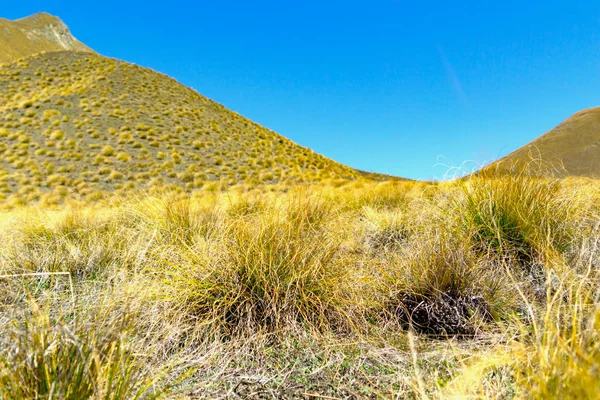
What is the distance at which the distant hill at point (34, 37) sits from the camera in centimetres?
5719

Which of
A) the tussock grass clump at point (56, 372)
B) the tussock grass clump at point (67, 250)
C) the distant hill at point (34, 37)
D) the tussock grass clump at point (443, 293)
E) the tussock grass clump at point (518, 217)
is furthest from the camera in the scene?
the distant hill at point (34, 37)

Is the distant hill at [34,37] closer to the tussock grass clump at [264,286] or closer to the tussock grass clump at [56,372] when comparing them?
the tussock grass clump at [264,286]

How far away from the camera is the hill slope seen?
13.9 meters

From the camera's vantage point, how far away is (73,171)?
549 inches

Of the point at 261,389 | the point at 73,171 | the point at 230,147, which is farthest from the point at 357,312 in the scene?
the point at 230,147

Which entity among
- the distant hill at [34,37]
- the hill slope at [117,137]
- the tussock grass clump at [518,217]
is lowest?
the tussock grass clump at [518,217]

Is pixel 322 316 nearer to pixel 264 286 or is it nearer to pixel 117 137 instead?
pixel 264 286

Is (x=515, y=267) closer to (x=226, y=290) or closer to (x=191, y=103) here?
(x=226, y=290)

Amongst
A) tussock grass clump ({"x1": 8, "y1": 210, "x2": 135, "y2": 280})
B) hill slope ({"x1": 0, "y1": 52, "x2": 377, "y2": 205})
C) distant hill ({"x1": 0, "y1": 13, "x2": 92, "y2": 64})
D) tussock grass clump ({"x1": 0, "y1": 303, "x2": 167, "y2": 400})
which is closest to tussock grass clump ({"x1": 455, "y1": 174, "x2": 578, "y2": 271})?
tussock grass clump ({"x1": 0, "y1": 303, "x2": 167, "y2": 400})

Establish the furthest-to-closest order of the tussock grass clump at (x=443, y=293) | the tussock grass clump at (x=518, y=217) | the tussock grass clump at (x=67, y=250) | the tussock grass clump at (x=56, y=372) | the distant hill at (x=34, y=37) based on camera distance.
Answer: the distant hill at (x=34, y=37) → the tussock grass clump at (x=67, y=250) → the tussock grass clump at (x=518, y=217) → the tussock grass clump at (x=443, y=293) → the tussock grass clump at (x=56, y=372)

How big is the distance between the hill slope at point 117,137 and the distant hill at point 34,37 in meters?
41.7

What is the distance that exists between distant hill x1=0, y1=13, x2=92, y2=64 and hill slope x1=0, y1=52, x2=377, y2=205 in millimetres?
41654

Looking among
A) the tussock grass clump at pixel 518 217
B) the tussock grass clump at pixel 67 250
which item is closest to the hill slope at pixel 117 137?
the tussock grass clump at pixel 67 250

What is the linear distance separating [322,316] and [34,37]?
8885 cm
